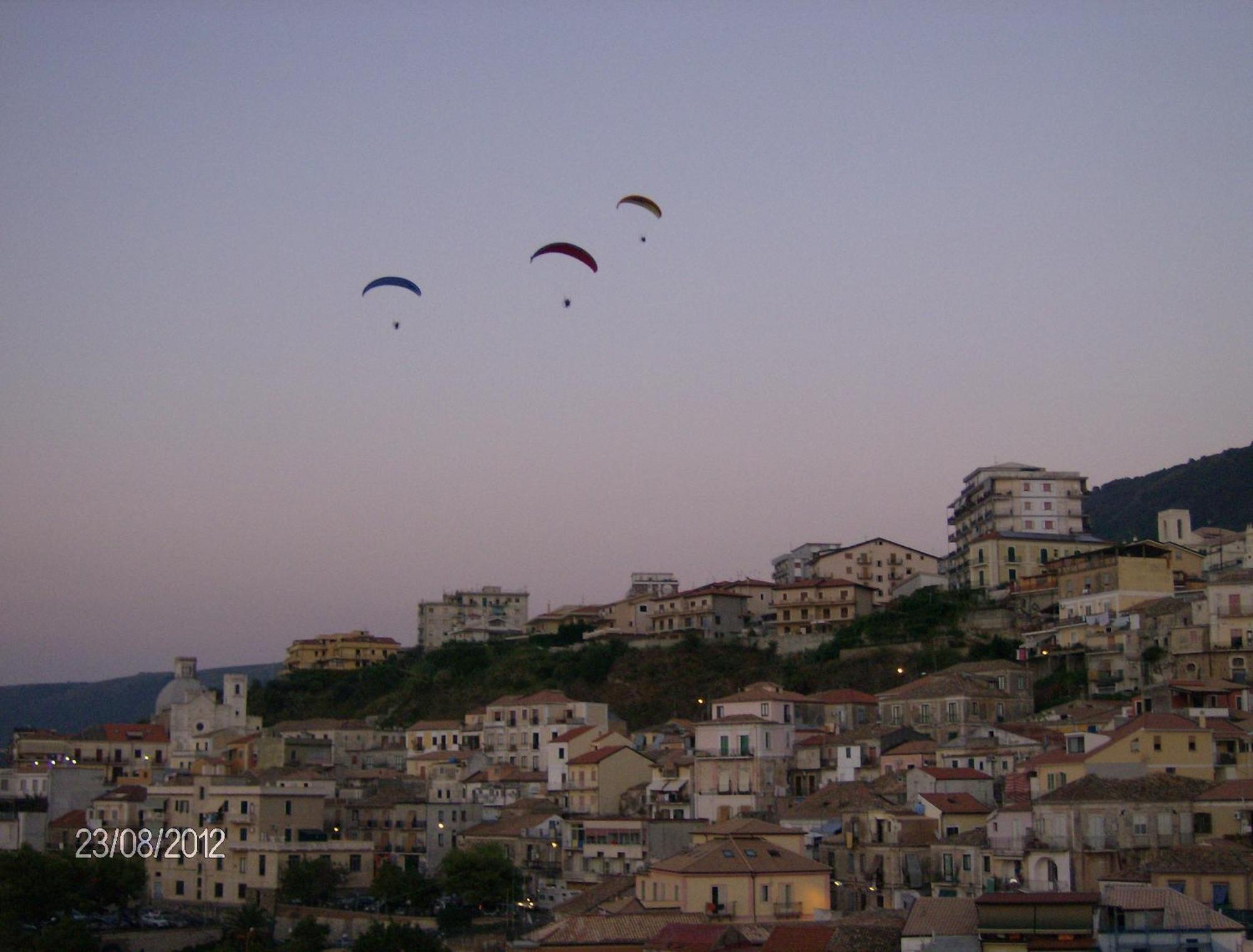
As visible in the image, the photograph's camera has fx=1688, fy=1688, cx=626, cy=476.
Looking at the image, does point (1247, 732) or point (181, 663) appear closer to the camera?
point (1247, 732)

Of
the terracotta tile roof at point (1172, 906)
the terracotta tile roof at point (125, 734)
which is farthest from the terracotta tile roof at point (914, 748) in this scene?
the terracotta tile roof at point (125, 734)

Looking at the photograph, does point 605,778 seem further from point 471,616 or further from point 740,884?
point 471,616

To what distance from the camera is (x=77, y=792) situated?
217 feet

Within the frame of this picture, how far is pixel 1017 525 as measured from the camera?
7606 centimetres

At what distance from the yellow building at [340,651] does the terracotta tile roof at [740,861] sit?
56.7 meters

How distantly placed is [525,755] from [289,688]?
26.8m

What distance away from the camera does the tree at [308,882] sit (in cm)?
5272

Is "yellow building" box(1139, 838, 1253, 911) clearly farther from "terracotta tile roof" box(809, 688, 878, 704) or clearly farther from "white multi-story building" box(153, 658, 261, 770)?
"white multi-story building" box(153, 658, 261, 770)

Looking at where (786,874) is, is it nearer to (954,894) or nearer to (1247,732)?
(954,894)

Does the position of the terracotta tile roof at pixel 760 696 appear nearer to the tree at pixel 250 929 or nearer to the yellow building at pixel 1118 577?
the yellow building at pixel 1118 577

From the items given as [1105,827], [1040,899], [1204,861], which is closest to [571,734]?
[1105,827]

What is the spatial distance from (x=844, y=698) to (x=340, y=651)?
157 ft

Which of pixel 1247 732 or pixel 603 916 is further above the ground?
pixel 1247 732

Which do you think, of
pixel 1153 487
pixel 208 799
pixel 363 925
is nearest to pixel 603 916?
pixel 363 925
